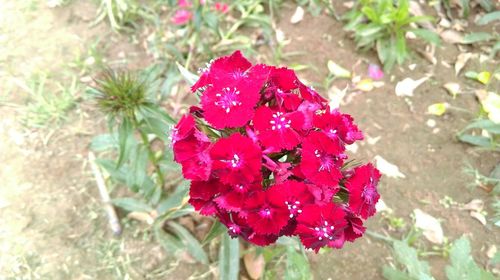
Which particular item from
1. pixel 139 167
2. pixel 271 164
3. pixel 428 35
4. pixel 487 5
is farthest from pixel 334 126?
pixel 487 5

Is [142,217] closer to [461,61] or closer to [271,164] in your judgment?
[271,164]

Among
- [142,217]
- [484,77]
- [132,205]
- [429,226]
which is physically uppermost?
[132,205]

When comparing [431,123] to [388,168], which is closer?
[388,168]

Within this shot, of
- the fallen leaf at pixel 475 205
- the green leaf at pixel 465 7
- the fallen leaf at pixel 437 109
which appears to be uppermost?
the green leaf at pixel 465 7

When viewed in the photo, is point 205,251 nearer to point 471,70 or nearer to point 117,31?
point 117,31

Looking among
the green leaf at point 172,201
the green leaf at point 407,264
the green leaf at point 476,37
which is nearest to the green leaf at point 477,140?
the green leaf at point 476,37

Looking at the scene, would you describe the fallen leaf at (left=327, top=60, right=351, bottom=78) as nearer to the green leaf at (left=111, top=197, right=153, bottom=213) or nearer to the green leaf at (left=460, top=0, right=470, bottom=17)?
the green leaf at (left=460, top=0, right=470, bottom=17)

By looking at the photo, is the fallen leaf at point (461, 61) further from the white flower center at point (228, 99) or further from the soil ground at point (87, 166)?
the white flower center at point (228, 99)

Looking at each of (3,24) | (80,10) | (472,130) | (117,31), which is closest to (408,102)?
(472,130)
